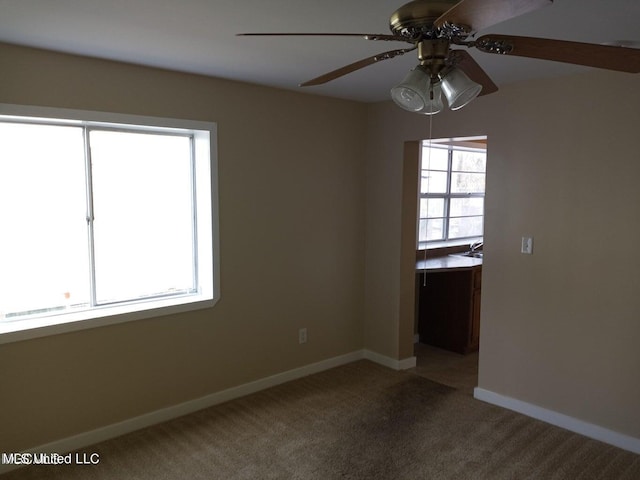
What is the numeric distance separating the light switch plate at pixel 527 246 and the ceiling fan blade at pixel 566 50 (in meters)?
2.03

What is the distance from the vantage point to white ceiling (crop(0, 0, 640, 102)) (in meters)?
1.93

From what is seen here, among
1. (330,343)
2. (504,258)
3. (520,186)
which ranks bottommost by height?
(330,343)

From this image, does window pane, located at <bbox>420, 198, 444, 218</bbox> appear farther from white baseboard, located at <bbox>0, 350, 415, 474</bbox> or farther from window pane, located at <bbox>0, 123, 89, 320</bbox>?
window pane, located at <bbox>0, 123, 89, 320</bbox>

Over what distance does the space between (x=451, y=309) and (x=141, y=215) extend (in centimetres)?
288

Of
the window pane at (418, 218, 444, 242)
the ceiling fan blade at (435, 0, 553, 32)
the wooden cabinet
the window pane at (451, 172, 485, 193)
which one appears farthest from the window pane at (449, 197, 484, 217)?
the ceiling fan blade at (435, 0, 553, 32)

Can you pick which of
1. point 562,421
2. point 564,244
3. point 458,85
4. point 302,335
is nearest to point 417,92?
point 458,85

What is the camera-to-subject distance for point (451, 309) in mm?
4637

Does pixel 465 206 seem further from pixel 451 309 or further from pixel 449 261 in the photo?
pixel 451 309

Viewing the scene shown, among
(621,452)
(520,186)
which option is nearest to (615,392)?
(621,452)

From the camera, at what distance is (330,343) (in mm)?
4277

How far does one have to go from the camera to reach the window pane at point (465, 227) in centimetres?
552

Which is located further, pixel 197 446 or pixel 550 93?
pixel 550 93

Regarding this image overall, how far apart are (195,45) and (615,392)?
312 centimetres

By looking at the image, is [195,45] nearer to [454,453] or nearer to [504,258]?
[504,258]
